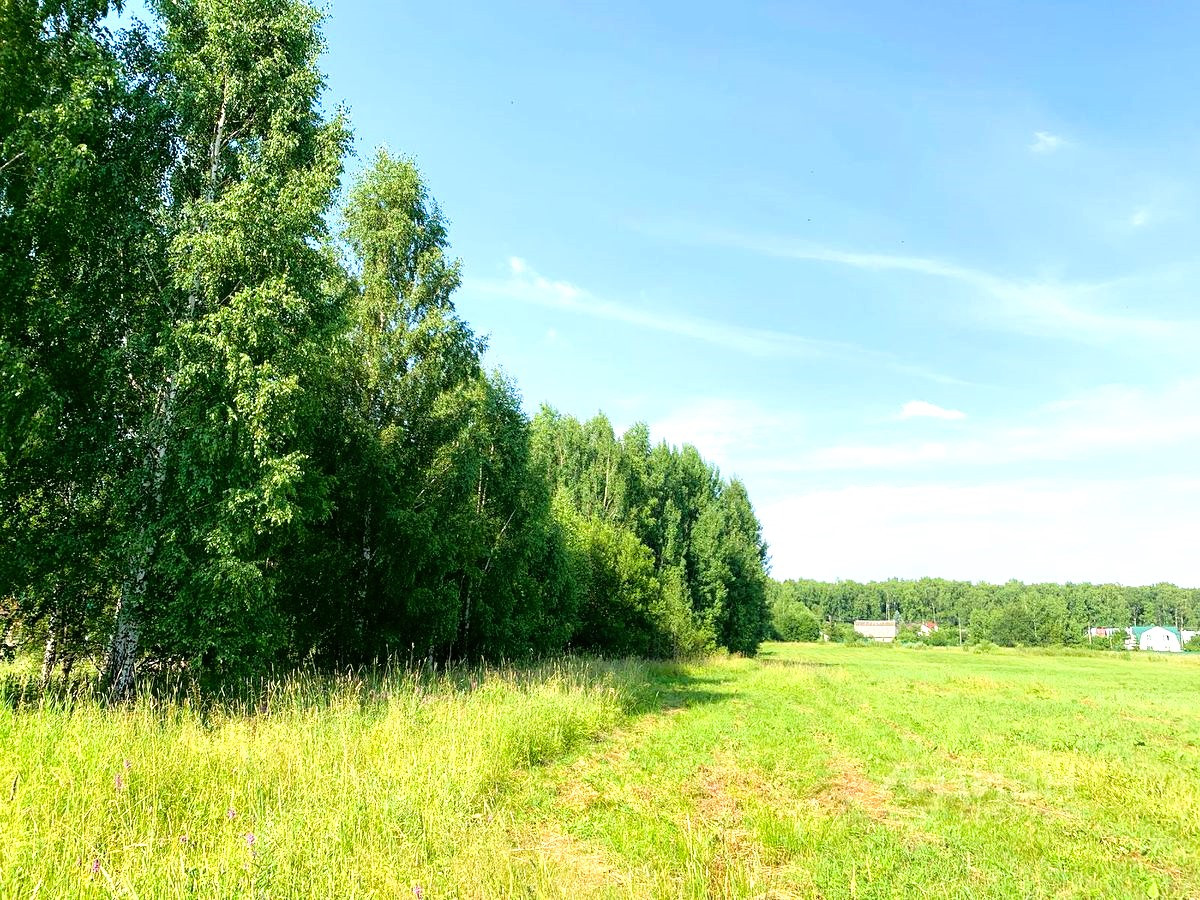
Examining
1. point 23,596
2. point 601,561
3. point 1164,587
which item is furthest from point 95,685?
point 1164,587

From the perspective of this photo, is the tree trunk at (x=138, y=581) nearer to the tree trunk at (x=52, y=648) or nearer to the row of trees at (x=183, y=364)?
the row of trees at (x=183, y=364)

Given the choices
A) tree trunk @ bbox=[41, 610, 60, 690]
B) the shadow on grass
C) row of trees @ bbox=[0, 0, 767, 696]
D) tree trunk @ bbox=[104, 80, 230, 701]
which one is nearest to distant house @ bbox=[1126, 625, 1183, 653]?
the shadow on grass

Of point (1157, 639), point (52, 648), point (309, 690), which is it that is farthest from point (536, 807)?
point (1157, 639)

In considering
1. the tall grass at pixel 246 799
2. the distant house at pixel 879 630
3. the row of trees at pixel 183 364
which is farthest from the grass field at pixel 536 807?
the distant house at pixel 879 630

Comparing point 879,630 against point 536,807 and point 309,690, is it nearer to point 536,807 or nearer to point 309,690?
point 536,807

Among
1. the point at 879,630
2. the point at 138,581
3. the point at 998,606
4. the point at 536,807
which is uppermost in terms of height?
the point at 138,581

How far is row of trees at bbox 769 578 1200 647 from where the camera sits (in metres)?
109

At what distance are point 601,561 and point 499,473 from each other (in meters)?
14.7

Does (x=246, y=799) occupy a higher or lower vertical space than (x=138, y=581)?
lower

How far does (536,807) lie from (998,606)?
178 metres

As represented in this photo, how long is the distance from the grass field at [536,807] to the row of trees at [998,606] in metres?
108

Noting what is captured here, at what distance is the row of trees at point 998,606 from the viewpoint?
109062 millimetres

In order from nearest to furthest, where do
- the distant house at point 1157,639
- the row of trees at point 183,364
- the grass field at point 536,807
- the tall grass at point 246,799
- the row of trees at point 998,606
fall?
1. the tall grass at point 246,799
2. the grass field at point 536,807
3. the row of trees at point 183,364
4. the row of trees at point 998,606
5. the distant house at point 1157,639

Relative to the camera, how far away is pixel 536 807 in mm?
8578
